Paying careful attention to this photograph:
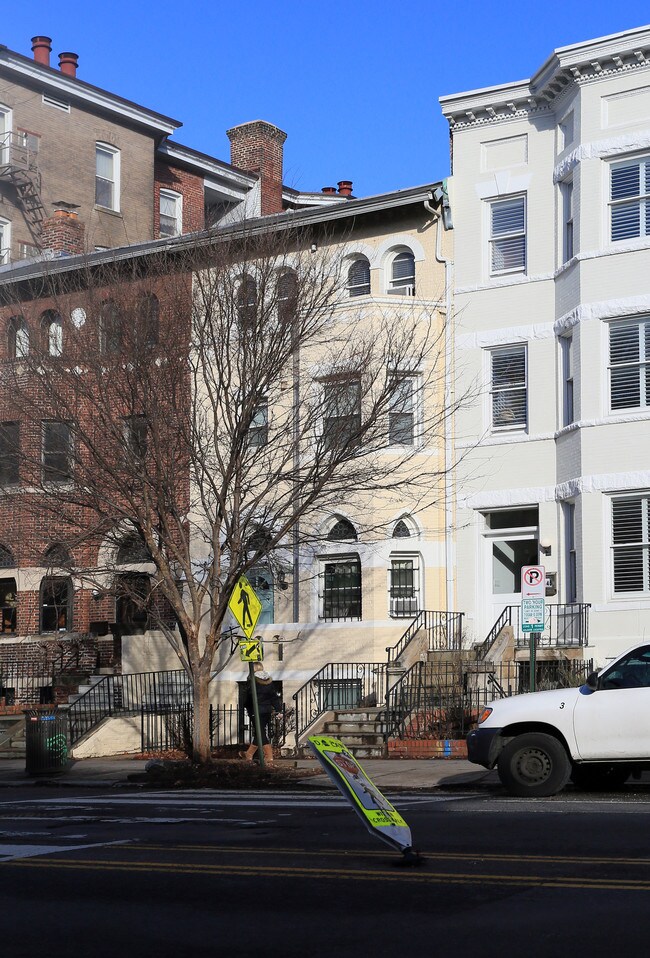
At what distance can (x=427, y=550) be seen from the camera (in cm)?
2744

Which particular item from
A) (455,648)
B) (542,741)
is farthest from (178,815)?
(455,648)

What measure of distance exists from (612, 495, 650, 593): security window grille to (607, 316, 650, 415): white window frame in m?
1.84

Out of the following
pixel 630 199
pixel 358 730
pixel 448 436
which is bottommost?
pixel 358 730

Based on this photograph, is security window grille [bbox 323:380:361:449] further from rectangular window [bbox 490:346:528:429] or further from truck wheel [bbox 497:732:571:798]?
truck wheel [bbox 497:732:571:798]

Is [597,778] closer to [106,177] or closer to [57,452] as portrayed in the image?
[57,452]

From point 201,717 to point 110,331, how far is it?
6649 millimetres

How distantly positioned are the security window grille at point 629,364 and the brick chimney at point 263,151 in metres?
17.4

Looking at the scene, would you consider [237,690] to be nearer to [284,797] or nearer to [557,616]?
[557,616]

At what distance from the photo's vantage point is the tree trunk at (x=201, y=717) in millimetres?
20562

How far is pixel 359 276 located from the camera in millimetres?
29391

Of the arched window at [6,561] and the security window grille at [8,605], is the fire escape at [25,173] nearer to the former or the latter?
the arched window at [6,561]

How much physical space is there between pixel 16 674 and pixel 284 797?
1746cm

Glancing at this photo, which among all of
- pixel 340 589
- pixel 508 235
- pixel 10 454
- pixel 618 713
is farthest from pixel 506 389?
pixel 618 713

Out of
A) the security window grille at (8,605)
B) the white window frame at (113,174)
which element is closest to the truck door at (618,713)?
the security window grille at (8,605)
